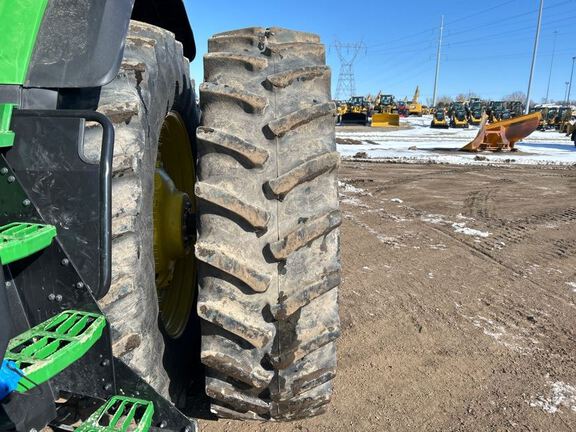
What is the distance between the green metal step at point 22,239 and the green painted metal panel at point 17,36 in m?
0.38

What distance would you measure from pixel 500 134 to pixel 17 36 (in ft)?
53.7

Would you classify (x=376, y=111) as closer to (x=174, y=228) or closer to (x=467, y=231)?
(x=467, y=231)

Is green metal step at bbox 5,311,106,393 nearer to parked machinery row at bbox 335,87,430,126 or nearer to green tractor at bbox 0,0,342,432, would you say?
green tractor at bbox 0,0,342,432

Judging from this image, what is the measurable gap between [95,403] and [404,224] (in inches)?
205

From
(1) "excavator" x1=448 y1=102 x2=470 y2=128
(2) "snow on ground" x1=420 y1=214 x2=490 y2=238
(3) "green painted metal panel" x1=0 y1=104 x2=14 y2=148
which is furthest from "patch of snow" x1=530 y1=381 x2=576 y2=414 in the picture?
(1) "excavator" x1=448 y1=102 x2=470 y2=128

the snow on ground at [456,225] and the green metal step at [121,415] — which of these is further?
the snow on ground at [456,225]

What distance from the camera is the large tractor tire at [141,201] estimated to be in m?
1.54

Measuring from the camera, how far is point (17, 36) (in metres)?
1.31

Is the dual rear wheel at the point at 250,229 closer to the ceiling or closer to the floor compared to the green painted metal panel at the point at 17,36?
closer to the floor

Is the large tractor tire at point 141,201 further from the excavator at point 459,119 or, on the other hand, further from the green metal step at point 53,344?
the excavator at point 459,119

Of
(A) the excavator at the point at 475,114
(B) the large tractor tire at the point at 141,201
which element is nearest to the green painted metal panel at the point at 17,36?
(B) the large tractor tire at the point at 141,201

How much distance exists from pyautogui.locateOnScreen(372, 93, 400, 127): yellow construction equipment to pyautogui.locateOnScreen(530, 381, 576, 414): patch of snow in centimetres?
2730

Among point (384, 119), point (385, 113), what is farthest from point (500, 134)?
point (385, 113)

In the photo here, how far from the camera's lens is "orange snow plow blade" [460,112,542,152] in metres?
15.5
